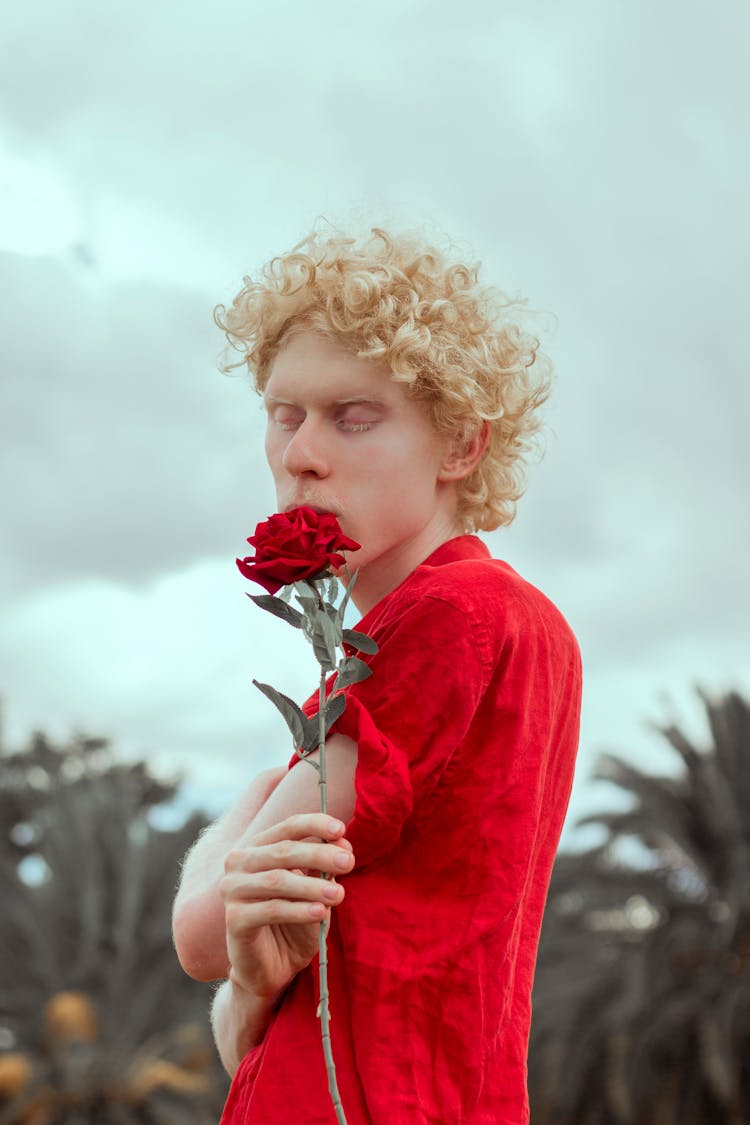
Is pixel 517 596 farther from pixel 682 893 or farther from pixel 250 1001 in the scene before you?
pixel 682 893

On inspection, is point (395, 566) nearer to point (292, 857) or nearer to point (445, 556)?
point (445, 556)

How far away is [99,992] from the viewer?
21297 mm

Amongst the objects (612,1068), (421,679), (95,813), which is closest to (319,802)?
(421,679)

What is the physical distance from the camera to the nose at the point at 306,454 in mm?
2268

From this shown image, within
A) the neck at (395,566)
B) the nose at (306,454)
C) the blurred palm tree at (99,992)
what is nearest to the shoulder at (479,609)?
the neck at (395,566)

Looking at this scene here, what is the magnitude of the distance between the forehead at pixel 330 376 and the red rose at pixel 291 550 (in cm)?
33

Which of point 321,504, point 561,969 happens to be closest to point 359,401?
point 321,504

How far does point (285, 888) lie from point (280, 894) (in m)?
0.02

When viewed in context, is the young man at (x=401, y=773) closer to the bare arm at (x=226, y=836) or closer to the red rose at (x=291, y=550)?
the bare arm at (x=226, y=836)

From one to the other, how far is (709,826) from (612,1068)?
11.3ft

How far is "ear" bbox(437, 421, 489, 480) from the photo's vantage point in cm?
242

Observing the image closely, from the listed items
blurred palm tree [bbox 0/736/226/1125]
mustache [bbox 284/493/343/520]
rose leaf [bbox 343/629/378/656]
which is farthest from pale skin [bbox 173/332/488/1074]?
blurred palm tree [bbox 0/736/226/1125]

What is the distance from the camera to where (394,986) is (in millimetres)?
1952

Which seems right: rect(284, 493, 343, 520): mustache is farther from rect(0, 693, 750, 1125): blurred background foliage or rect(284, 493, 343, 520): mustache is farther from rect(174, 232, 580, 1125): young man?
rect(0, 693, 750, 1125): blurred background foliage
